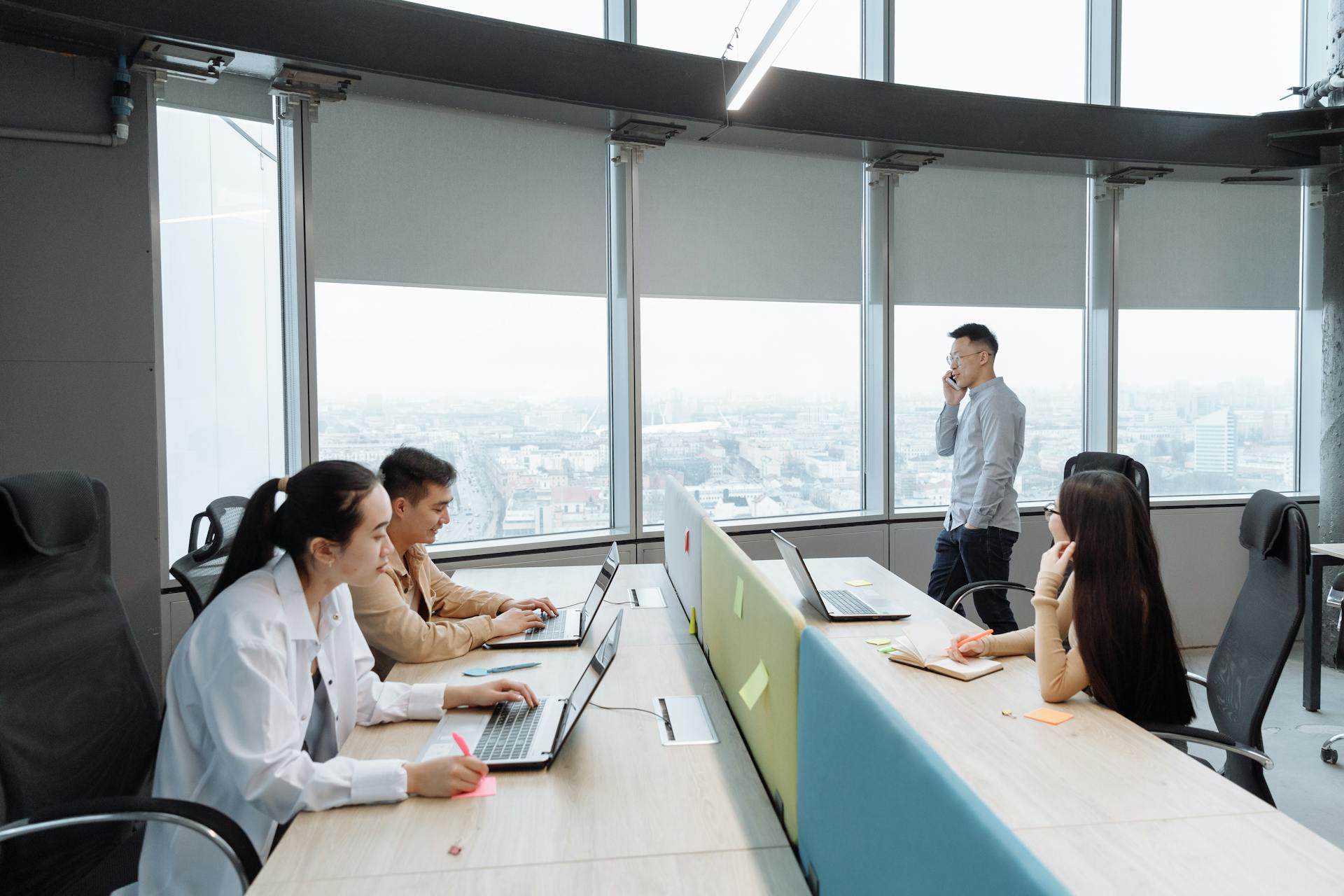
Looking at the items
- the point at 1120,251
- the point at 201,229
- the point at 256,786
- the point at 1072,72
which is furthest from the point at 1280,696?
the point at 201,229

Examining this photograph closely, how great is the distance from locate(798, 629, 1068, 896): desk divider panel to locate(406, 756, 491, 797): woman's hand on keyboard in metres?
0.59

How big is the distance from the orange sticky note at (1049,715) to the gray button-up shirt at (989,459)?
1.80m

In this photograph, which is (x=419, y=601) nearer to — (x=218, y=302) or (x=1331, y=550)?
(x=218, y=302)

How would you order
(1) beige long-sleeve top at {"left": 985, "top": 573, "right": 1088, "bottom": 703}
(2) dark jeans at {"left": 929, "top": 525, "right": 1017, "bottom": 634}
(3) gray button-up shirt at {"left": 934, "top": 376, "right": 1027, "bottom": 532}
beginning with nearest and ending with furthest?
(1) beige long-sleeve top at {"left": 985, "top": 573, "right": 1088, "bottom": 703} → (2) dark jeans at {"left": 929, "top": 525, "right": 1017, "bottom": 634} → (3) gray button-up shirt at {"left": 934, "top": 376, "right": 1027, "bottom": 532}

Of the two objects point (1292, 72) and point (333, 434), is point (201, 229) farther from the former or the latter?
point (1292, 72)

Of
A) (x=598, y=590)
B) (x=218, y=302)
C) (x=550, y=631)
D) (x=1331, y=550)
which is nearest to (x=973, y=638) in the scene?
(x=598, y=590)

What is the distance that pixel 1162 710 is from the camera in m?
1.96

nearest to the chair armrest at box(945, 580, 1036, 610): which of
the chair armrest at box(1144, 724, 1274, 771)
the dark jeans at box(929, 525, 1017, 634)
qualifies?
the dark jeans at box(929, 525, 1017, 634)

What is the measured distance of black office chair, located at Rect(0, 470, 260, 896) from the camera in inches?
55.1

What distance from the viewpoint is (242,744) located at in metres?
1.41

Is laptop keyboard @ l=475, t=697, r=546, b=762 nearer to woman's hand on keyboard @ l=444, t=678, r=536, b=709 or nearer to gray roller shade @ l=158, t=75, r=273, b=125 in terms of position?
woman's hand on keyboard @ l=444, t=678, r=536, b=709

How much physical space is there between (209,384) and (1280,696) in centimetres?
504

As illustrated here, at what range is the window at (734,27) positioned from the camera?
167 inches

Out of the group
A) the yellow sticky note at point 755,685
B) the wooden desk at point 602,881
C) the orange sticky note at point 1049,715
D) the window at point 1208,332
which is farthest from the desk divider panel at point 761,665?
the window at point 1208,332
